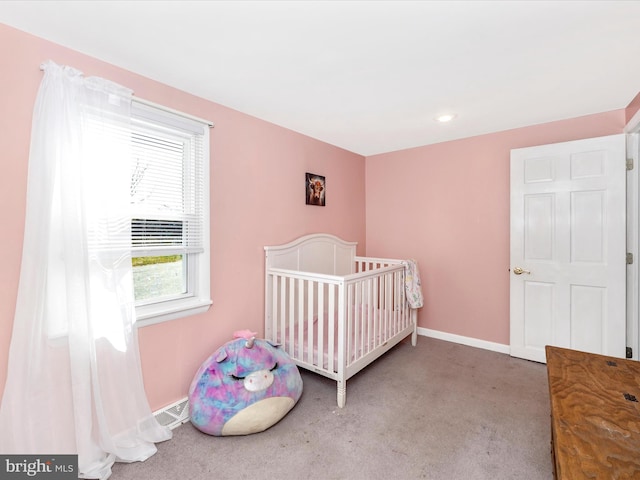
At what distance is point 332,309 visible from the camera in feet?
7.02

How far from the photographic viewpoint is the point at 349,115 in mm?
2551

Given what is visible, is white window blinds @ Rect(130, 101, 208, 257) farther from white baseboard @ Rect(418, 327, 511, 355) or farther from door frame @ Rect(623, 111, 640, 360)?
door frame @ Rect(623, 111, 640, 360)

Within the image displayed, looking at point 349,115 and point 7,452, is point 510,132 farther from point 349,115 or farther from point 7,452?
point 7,452

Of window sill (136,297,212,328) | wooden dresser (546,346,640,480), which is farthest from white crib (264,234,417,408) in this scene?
wooden dresser (546,346,640,480)

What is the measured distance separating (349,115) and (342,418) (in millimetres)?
2322

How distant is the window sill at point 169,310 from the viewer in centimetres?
188

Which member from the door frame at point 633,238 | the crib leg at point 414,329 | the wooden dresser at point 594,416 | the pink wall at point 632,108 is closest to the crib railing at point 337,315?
the crib leg at point 414,329

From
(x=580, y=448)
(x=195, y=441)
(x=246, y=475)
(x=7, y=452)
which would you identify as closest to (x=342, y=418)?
(x=246, y=475)

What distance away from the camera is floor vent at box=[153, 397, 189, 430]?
6.30 ft

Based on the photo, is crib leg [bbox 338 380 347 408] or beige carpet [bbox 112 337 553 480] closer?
beige carpet [bbox 112 337 553 480]

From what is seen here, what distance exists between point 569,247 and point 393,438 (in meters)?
2.20

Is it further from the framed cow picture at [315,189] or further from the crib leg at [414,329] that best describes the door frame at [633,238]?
the framed cow picture at [315,189]

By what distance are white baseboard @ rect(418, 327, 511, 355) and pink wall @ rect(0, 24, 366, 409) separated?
1662mm

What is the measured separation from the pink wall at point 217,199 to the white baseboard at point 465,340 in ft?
5.45
